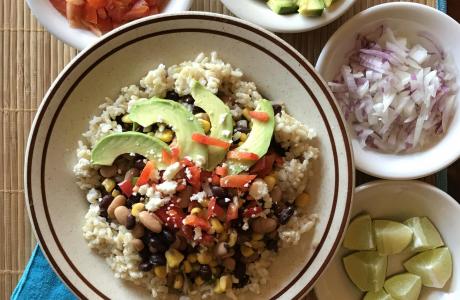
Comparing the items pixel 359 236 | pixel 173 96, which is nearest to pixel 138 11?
pixel 173 96

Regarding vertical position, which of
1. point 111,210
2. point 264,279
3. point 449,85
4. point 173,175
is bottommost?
point 264,279

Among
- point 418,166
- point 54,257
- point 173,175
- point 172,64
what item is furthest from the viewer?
point 418,166

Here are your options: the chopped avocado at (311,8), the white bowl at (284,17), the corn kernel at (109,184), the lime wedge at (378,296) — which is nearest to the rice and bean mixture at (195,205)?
the corn kernel at (109,184)

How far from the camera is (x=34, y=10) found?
83.1 inches

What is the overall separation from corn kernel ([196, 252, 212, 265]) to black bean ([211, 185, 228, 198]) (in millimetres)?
210

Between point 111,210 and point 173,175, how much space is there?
278mm

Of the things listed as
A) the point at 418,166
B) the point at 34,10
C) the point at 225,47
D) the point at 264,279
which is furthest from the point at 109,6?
the point at 418,166

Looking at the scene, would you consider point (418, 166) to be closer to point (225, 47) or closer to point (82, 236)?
point (225, 47)

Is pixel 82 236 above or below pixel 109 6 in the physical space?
below

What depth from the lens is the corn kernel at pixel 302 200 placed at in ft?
6.58

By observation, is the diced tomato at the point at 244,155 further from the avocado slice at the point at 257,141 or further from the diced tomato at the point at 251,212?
the diced tomato at the point at 251,212

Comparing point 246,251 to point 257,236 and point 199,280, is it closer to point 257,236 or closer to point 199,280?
point 257,236

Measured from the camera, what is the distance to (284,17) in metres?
2.14

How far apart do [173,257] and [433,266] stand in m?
1.01
